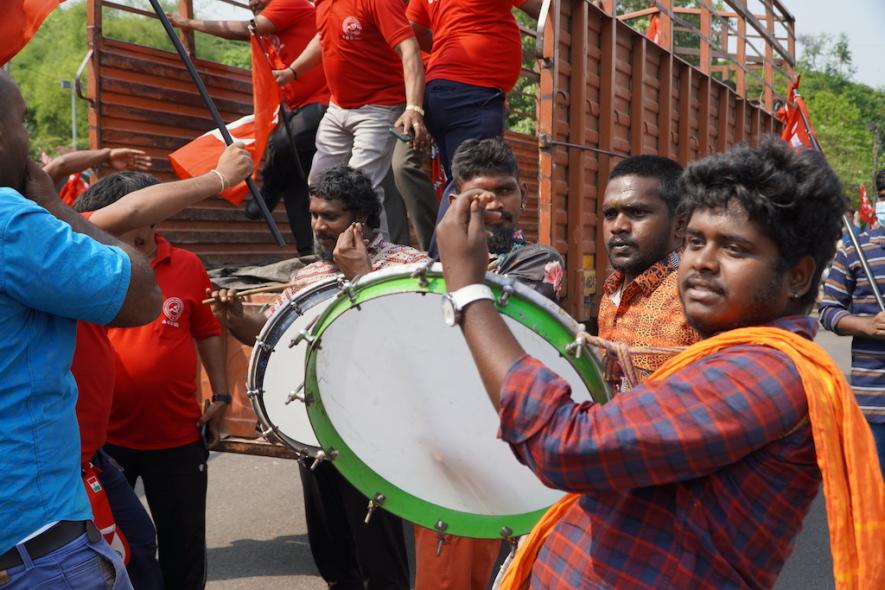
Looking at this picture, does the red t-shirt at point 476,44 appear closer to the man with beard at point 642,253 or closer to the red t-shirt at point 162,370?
the red t-shirt at point 162,370

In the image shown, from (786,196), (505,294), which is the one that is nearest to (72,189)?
(505,294)

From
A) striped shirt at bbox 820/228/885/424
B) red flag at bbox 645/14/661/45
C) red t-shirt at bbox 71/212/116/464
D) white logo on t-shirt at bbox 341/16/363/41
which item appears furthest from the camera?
red flag at bbox 645/14/661/45

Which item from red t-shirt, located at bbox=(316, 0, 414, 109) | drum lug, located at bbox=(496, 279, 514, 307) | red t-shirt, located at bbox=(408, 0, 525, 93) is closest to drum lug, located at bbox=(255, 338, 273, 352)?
drum lug, located at bbox=(496, 279, 514, 307)

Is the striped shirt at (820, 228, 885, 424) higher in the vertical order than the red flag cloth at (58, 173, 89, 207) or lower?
lower

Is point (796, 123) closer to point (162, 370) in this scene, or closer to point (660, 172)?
point (660, 172)

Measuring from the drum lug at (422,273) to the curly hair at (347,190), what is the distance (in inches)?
66.0

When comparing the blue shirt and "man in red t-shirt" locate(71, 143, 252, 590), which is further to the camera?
"man in red t-shirt" locate(71, 143, 252, 590)

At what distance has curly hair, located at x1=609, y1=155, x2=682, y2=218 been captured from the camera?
2.85 m

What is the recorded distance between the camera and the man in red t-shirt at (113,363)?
2.43 m

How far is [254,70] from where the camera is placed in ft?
17.4

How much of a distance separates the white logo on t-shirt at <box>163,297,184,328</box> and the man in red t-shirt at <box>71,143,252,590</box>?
0.45m

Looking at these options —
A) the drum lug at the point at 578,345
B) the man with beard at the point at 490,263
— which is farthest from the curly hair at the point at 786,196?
the man with beard at the point at 490,263

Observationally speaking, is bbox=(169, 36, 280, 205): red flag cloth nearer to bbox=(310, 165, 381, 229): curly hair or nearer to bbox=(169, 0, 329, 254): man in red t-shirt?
bbox=(169, 0, 329, 254): man in red t-shirt

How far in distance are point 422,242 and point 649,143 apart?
2.77 meters
